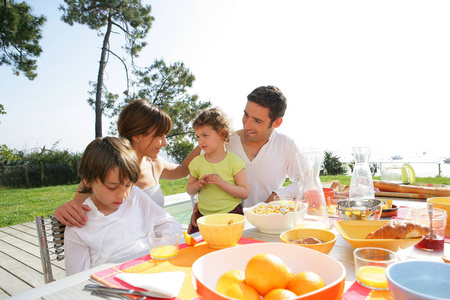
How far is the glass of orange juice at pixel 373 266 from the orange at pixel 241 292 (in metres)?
0.35

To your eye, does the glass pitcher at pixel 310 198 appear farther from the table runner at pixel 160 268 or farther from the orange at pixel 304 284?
the orange at pixel 304 284

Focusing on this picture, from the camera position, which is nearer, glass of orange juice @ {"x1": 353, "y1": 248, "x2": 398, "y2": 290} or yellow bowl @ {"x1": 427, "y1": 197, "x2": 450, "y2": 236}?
glass of orange juice @ {"x1": 353, "y1": 248, "x2": 398, "y2": 290}

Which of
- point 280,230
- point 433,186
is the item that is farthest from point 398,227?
point 433,186

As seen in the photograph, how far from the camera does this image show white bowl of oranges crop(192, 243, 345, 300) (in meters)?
0.57

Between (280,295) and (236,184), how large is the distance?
1.75 metres

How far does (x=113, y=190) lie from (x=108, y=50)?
394 inches

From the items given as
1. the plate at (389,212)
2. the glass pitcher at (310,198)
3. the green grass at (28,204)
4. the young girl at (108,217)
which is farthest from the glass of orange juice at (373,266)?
the green grass at (28,204)

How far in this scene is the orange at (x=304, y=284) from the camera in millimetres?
572

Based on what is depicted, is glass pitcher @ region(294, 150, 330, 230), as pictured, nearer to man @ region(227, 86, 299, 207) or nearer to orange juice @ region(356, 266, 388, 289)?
orange juice @ region(356, 266, 388, 289)

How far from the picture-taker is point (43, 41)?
923cm

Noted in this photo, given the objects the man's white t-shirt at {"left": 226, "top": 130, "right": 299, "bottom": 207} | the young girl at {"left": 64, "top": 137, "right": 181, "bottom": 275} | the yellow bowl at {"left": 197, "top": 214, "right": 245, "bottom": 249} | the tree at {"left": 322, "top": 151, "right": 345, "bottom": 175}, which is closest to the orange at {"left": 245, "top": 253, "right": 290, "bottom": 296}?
the yellow bowl at {"left": 197, "top": 214, "right": 245, "bottom": 249}

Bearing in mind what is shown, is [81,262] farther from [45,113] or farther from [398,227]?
[45,113]

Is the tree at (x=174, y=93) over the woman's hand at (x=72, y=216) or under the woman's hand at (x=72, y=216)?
over

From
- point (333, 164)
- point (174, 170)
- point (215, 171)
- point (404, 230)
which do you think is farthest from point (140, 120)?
point (333, 164)
